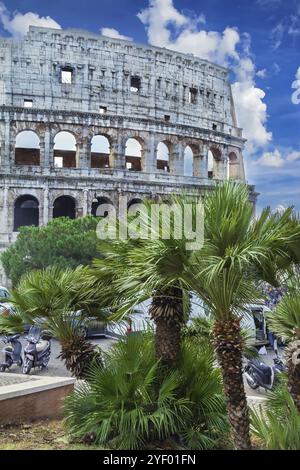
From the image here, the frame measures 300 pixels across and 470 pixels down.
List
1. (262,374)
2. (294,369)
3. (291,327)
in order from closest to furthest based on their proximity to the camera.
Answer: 1. (294,369)
2. (291,327)
3. (262,374)

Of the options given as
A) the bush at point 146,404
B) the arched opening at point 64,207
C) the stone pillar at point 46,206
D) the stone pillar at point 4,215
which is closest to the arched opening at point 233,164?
the arched opening at point 64,207

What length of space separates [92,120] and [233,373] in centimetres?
3072

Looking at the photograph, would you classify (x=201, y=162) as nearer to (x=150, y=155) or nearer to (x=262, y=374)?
(x=150, y=155)


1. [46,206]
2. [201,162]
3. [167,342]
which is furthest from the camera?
[201,162]

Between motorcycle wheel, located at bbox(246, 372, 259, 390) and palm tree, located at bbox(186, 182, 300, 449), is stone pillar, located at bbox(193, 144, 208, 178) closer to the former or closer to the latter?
motorcycle wheel, located at bbox(246, 372, 259, 390)

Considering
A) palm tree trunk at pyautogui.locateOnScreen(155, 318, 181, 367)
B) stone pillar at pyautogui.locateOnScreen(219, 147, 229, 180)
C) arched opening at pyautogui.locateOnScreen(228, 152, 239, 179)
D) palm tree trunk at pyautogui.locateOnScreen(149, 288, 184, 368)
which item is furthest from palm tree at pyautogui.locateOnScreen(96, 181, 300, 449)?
arched opening at pyautogui.locateOnScreen(228, 152, 239, 179)

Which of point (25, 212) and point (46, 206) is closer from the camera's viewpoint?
point (46, 206)

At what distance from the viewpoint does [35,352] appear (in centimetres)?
1357

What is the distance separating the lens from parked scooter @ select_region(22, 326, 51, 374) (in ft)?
44.2

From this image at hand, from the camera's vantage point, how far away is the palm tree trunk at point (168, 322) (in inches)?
273

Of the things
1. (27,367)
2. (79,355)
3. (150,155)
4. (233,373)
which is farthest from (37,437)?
(150,155)

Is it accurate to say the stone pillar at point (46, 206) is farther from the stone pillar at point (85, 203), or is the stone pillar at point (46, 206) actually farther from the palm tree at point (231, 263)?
the palm tree at point (231, 263)

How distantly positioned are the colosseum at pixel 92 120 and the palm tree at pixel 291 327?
2671 cm
